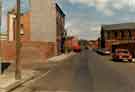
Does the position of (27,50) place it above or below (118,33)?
below

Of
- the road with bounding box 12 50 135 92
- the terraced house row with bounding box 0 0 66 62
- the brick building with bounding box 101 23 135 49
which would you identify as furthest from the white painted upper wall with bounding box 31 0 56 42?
the brick building with bounding box 101 23 135 49

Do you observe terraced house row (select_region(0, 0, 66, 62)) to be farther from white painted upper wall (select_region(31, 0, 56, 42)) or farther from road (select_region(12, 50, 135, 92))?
road (select_region(12, 50, 135, 92))

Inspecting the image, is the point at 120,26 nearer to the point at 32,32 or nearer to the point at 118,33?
the point at 118,33

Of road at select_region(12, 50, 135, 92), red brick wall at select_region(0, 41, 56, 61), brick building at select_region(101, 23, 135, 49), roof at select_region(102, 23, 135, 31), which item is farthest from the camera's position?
roof at select_region(102, 23, 135, 31)

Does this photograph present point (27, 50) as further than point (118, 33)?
No

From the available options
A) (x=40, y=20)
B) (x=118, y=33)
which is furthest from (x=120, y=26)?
(x=40, y=20)

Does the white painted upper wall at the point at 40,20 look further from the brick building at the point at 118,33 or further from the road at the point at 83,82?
the brick building at the point at 118,33

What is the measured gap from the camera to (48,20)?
58.7m

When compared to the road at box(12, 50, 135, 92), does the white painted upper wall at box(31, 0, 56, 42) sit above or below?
above

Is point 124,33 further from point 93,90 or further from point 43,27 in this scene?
point 93,90

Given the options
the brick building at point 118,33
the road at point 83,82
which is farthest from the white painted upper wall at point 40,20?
the brick building at point 118,33

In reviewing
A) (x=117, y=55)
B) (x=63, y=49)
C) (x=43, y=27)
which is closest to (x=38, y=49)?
(x=43, y=27)

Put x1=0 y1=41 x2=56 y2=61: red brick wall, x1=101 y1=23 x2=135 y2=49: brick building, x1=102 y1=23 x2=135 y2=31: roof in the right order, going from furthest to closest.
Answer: x1=102 y1=23 x2=135 y2=31: roof → x1=101 y1=23 x2=135 y2=49: brick building → x1=0 y1=41 x2=56 y2=61: red brick wall

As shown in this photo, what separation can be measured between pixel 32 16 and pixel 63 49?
3839cm
